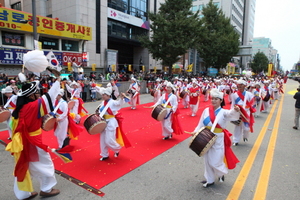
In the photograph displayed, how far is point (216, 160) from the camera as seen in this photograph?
3.70m

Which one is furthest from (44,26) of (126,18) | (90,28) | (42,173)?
(42,173)

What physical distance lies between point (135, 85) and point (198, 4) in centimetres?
6264

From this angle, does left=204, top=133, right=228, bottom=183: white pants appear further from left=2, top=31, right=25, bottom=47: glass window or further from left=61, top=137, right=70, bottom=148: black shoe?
left=2, top=31, right=25, bottom=47: glass window

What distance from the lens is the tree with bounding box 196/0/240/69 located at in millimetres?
33688

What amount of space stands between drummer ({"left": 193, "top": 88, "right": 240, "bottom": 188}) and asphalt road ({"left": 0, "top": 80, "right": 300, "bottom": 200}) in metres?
0.30

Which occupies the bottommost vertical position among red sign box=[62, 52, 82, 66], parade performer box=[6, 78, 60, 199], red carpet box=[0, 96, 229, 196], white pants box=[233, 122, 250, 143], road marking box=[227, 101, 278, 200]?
road marking box=[227, 101, 278, 200]

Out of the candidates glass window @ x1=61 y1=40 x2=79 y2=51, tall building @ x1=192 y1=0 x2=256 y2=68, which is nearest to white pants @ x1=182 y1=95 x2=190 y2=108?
glass window @ x1=61 y1=40 x2=79 y2=51

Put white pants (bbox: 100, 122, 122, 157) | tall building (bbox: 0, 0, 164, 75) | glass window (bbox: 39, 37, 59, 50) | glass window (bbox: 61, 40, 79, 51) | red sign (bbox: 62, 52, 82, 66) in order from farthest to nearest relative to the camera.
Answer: glass window (bbox: 61, 40, 79, 51) → red sign (bbox: 62, 52, 82, 66) → glass window (bbox: 39, 37, 59, 50) → tall building (bbox: 0, 0, 164, 75) → white pants (bbox: 100, 122, 122, 157)

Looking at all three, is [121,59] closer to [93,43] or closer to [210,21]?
[93,43]

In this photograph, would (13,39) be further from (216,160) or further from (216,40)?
(216,40)

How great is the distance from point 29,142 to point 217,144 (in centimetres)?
301

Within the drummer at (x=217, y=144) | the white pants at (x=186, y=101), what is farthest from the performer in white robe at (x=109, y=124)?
the white pants at (x=186, y=101)

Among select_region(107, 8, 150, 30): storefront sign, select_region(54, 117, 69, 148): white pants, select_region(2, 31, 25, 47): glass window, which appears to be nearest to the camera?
select_region(54, 117, 69, 148): white pants

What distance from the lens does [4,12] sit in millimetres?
16250
